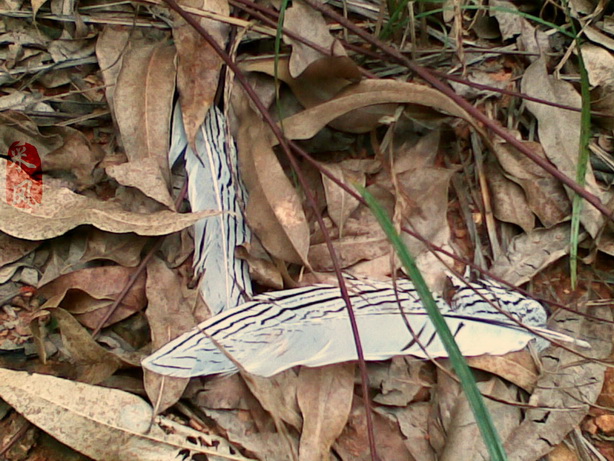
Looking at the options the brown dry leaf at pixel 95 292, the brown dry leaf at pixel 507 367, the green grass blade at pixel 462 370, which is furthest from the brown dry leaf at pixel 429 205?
the brown dry leaf at pixel 95 292

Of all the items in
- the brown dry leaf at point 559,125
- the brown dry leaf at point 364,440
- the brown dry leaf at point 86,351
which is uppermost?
the brown dry leaf at point 559,125

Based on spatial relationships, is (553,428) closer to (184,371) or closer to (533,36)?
(184,371)

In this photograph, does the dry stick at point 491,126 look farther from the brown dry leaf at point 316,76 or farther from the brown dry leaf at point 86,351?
the brown dry leaf at point 86,351

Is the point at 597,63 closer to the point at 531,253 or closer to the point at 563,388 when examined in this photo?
the point at 531,253

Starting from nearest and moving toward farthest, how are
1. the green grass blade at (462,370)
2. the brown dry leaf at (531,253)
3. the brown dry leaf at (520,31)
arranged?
the green grass blade at (462,370)
the brown dry leaf at (531,253)
the brown dry leaf at (520,31)

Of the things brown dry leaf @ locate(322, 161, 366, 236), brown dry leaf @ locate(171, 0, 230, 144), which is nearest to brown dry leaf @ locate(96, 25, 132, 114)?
brown dry leaf @ locate(171, 0, 230, 144)

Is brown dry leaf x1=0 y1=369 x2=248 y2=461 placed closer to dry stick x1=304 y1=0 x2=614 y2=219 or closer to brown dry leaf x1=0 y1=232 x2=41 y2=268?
brown dry leaf x1=0 y1=232 x2=41 y2=268
